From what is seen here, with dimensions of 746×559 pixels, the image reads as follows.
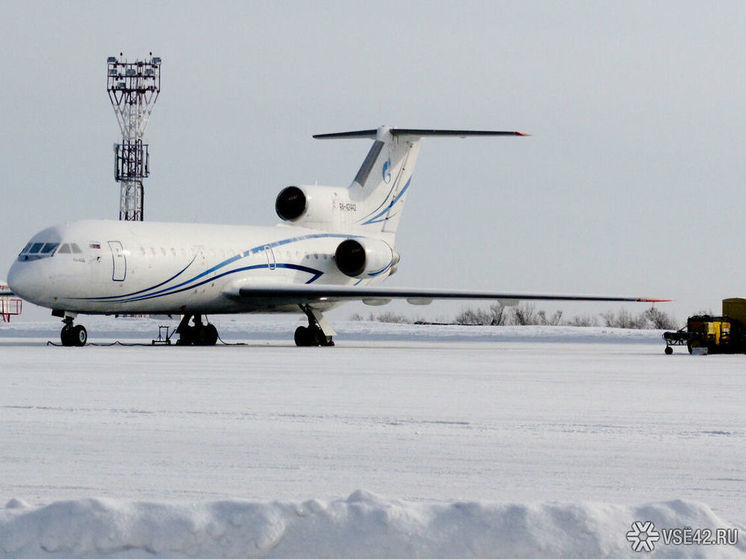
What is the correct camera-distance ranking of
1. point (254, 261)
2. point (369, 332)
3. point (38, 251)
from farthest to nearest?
Answer: point (369, 332), point (254, 261), point (38, 251)

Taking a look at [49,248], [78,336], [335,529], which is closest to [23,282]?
[49,248]

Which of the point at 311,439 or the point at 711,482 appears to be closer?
the point at 711,482

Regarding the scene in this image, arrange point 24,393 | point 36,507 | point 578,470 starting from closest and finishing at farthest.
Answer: point 36,507 → point 578,470 → point 24,393

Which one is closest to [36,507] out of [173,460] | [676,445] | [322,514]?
[322,514]

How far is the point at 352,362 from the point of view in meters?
21.4

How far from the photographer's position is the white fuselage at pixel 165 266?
92.0ft

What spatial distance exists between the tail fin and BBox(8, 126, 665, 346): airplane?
0.10 feet

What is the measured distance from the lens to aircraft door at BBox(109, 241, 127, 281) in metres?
28.9

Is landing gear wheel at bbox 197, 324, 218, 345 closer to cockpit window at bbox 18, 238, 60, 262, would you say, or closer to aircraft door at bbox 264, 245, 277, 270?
aircraft door at bbox 264, 245, 277, 270

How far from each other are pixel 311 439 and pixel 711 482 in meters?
3.18

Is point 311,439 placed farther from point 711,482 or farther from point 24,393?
point 24,393

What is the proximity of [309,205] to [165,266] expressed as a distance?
6699 mm

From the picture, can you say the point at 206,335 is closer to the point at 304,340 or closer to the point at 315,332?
the point at 304,340

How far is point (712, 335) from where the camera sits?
2883 centimetres
